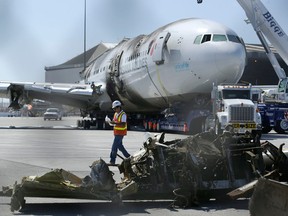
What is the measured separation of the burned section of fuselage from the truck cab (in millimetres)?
15013

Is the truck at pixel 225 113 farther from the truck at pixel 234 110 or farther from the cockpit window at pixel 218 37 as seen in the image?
the cockpit window at pixel 218 37

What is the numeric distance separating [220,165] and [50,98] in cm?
2962

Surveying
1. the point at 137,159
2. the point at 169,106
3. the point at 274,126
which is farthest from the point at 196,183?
the point at 274,126

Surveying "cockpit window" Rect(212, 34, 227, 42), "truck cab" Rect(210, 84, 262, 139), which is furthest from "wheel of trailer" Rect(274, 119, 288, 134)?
"cockpit window" Rect(212, 34, 227, 42)

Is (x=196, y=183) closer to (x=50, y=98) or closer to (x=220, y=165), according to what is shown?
(x=220, y=165)

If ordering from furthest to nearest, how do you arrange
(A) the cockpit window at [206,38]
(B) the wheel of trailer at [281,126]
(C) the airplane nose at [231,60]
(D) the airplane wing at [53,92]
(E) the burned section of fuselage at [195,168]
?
(D) the airplane wing at [53,92], (B) the wheel of trailer at [281,126], (A) the cockpit window at [206,38], (C) the airplane nose at [231,60], (E) the burned section of fuselage at [195,168]

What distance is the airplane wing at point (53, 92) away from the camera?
3447 centimetres

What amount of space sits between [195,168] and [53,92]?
27.9 metres

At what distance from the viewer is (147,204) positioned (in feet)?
28.4

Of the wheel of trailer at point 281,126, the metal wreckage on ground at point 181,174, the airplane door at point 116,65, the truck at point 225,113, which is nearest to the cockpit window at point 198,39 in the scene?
the truck at point 225,113

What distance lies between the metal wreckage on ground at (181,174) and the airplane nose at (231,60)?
15847 millimetres

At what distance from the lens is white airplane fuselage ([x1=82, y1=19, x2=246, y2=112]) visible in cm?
2455

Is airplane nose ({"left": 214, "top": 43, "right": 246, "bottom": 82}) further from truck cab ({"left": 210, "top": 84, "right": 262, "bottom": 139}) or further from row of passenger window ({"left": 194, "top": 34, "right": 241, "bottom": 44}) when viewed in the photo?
truck cab ({"left": 210, "top": 84, "right": 262, "bottom": 139})

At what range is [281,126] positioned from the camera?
32.7 meters
